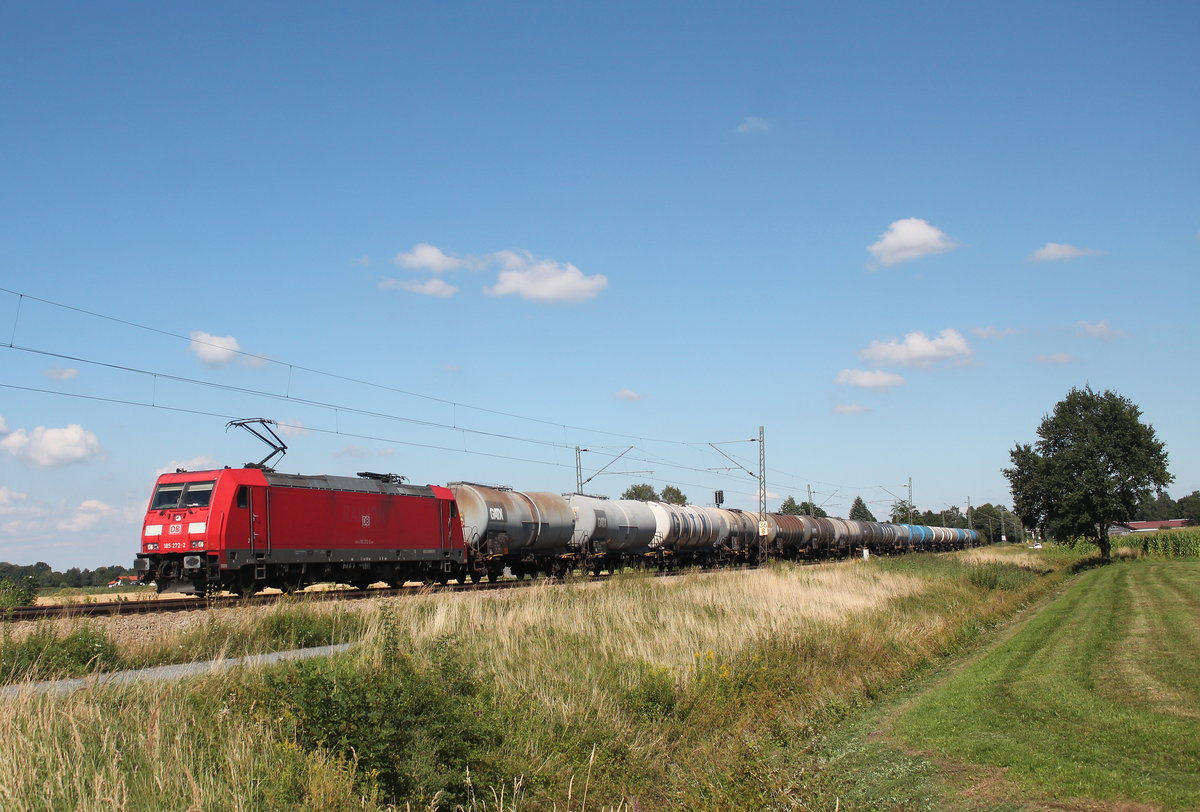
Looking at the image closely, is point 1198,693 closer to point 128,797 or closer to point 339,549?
point 128,797

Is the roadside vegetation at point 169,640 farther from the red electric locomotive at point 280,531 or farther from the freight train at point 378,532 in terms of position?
the freight train at point 378,532

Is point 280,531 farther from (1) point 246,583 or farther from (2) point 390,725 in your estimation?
(2) point 390,725

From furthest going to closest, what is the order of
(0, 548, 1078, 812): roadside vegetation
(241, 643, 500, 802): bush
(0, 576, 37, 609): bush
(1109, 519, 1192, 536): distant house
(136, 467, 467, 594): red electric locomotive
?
(1109, 519, 1192, 536): distant house → (136, 467, 467, 594): red electric locomotive → (0, 576, 37, 609): bush → (241, 643, 500, 802): bush → (0, 548, 1078, 812): roadside vegetation

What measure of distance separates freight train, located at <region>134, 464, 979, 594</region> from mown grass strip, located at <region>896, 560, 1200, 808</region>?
1681 centimetres

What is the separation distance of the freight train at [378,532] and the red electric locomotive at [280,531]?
32 millimetres

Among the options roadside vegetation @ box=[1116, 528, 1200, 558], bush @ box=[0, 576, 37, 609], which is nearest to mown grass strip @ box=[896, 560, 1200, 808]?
bush @ box=[0, 576, 37, 609]

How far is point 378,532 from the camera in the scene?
88.3 ft

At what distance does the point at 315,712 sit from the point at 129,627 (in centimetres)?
789

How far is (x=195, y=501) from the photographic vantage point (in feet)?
73.7

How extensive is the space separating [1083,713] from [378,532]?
20.4 metres

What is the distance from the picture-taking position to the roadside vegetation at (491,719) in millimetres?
7215

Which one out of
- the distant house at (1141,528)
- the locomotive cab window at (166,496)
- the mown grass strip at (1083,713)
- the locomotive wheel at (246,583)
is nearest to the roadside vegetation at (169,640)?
the locomotive wheel at (246,583)

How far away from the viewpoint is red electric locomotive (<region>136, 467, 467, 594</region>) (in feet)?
72.3

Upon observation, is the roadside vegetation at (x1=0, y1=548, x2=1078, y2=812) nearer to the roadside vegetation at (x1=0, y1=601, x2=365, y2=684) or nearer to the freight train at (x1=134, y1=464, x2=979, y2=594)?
the roadside vegetation at (x1=0, y1=601, x2=365, y2=684)
